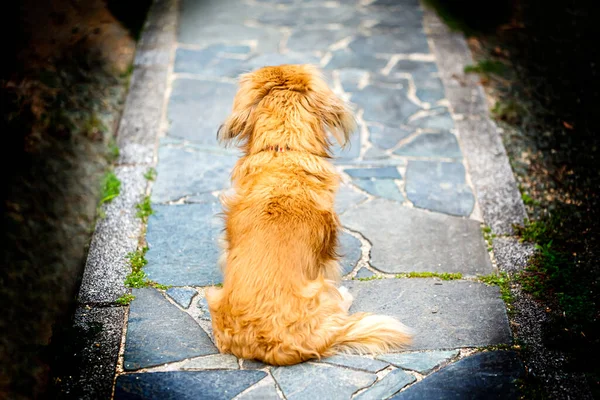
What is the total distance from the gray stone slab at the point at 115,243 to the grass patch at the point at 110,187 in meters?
0.04

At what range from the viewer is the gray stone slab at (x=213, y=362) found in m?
3.69

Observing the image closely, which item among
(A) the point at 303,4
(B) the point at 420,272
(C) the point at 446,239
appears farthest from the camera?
(A) the point at 303,4

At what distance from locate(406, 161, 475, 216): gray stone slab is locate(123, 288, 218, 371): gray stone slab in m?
2.25

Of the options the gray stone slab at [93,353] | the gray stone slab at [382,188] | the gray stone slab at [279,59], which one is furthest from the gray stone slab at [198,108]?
the gray stone slab at [93,353]

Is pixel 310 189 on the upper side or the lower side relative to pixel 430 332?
upper

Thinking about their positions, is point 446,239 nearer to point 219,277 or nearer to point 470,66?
point 219,277

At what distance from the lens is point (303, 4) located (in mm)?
8812

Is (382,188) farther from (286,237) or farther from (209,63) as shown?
(209,63)

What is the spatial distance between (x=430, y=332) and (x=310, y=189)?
121cm

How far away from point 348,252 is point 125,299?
1.66m

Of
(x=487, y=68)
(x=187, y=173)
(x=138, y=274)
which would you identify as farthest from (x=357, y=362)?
(x=487, y=68)

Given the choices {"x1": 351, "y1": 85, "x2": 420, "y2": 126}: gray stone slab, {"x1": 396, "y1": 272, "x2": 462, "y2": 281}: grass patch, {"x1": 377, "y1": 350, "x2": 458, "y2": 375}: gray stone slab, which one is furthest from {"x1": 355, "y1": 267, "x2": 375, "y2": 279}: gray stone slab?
{"x1": 351, "y1": 85, "x2": 420, "y2": 126}: gray stone slab

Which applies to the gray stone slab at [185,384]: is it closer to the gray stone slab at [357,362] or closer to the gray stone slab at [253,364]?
the gray stone slab at [253,364]

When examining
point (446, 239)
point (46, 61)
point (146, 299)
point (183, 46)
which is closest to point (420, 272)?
point (446, 239)
